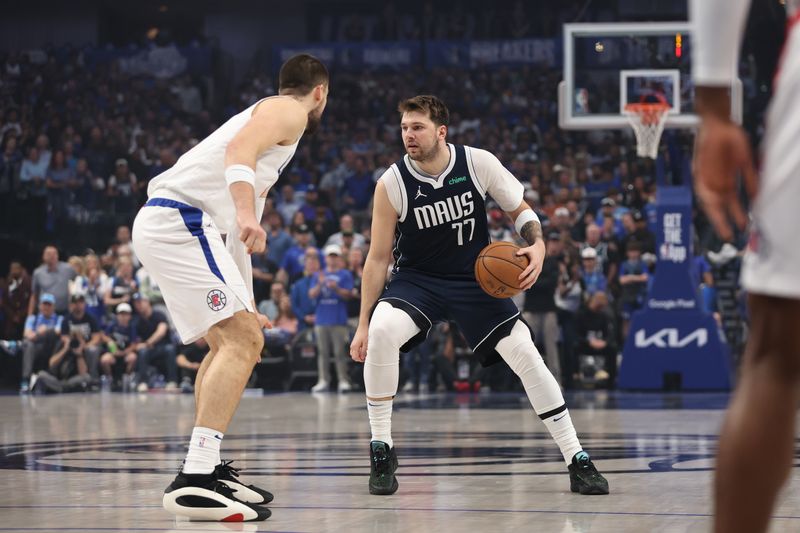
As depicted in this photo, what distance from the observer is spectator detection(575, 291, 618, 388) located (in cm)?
1468

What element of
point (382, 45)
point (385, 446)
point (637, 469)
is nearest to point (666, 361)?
point (637, 469)

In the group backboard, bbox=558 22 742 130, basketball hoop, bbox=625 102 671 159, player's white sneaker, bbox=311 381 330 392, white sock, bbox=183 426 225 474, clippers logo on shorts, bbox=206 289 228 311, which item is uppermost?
backboard, bbox=558 22 742 130

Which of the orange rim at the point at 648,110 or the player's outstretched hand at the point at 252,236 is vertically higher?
the orange rim at the point at 648,110

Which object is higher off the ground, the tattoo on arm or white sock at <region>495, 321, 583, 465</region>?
the tattoo on arm

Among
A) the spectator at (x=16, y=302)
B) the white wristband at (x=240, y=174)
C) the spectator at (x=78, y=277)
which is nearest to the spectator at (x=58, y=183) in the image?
the spectator at (x=16, y=302)

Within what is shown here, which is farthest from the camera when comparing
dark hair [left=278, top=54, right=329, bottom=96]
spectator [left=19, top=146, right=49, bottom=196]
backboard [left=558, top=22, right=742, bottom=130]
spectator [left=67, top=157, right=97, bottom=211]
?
spectator [left=19, top=146, right=49, bottom=196]

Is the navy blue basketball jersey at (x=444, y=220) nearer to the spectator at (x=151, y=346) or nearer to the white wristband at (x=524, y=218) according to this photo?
the white wristband at (x=524, y=218)

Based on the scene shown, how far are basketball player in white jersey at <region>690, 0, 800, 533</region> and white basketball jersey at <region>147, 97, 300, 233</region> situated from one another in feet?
9.93

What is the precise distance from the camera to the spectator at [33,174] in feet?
67.1

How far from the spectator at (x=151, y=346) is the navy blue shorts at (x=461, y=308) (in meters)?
10.1

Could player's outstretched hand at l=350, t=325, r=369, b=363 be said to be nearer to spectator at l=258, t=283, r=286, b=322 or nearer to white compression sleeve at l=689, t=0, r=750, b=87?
white compression sleeve at l=689, t=0, r=750, b=87

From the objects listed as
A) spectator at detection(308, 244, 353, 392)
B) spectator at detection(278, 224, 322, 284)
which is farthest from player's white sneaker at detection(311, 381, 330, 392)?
spectator at detection(278, 224, 322, 284)

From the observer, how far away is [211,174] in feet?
17.5

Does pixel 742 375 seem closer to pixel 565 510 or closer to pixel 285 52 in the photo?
pixel 565 510
